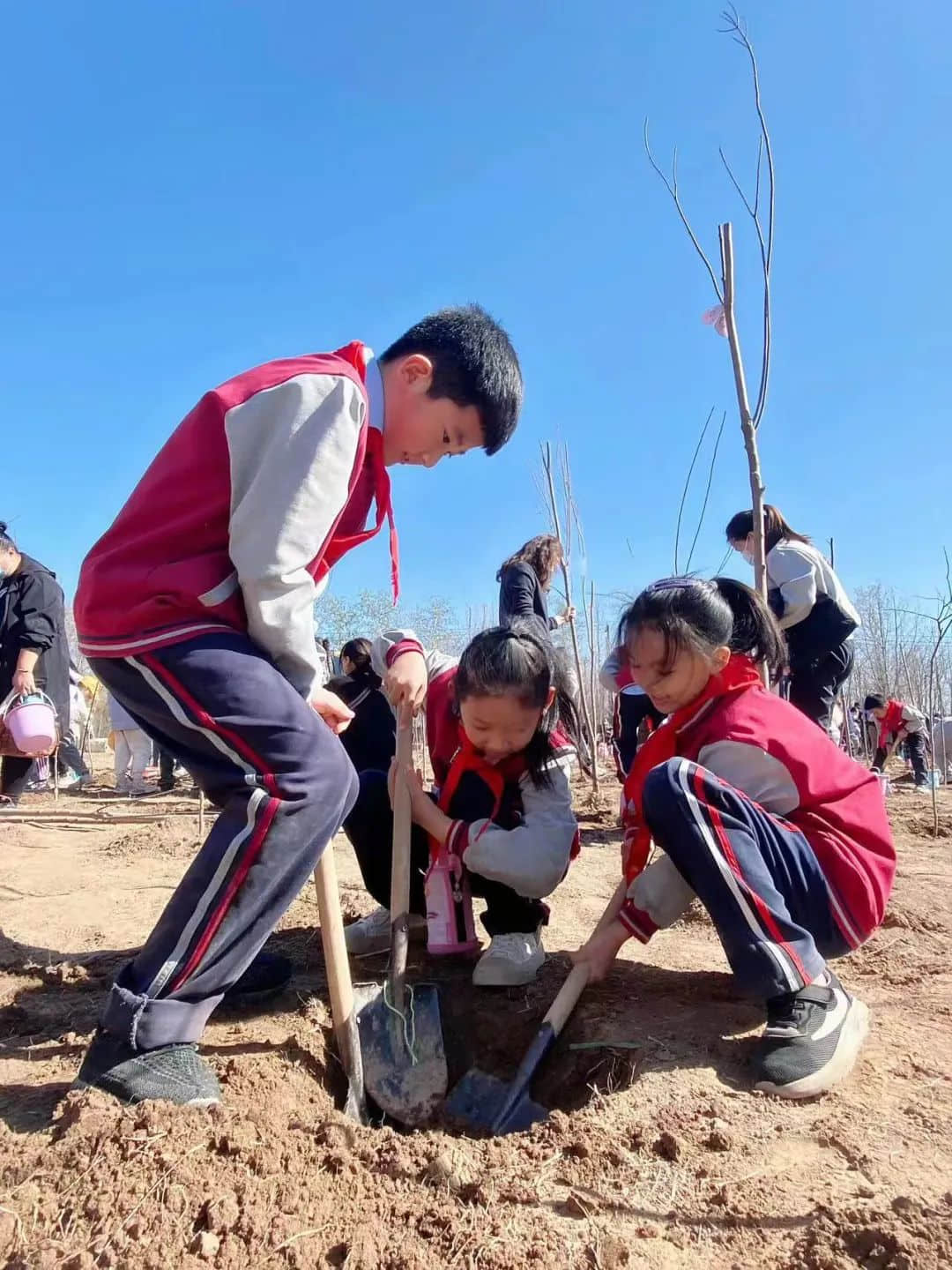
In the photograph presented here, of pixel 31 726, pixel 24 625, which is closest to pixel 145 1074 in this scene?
pixel 31 726

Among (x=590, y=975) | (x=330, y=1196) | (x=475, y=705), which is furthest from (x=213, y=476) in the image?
(x=590, y=975)

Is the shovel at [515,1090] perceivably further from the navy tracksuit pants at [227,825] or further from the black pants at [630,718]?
the black pants at [630,718]

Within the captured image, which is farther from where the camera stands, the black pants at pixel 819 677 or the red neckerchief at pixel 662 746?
the black pants at pixel 819 677

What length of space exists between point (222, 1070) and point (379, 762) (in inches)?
76.2

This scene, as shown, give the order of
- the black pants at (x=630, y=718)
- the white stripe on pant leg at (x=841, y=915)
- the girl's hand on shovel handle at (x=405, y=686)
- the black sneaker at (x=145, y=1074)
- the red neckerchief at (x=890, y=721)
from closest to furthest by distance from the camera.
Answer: the black sneaker at (x=145, y=1074) < the white stripe on pant leg at (x=841, y=915) < the girl's hand on shovel handle at (x=405, y=686) < the black pants at (x=630, y=718) < the red neckerchief at (x=890, y=721)

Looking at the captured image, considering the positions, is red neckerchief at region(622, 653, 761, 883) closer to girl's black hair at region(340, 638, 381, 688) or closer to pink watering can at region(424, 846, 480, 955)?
pink watering can at region(424, 846, 480, 955)

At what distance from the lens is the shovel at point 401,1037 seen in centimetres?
177

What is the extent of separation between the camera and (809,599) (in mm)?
3861

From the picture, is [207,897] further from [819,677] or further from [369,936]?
[819,677]

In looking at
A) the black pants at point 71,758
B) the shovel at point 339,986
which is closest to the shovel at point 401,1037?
the shovel at point 339,986

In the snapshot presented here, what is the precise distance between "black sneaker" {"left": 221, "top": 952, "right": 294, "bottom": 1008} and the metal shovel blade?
219mm

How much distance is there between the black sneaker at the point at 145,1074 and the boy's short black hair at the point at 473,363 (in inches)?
52.6

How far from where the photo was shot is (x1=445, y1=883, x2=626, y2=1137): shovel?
5.47 ft

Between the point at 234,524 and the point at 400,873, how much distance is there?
1.01 metres
